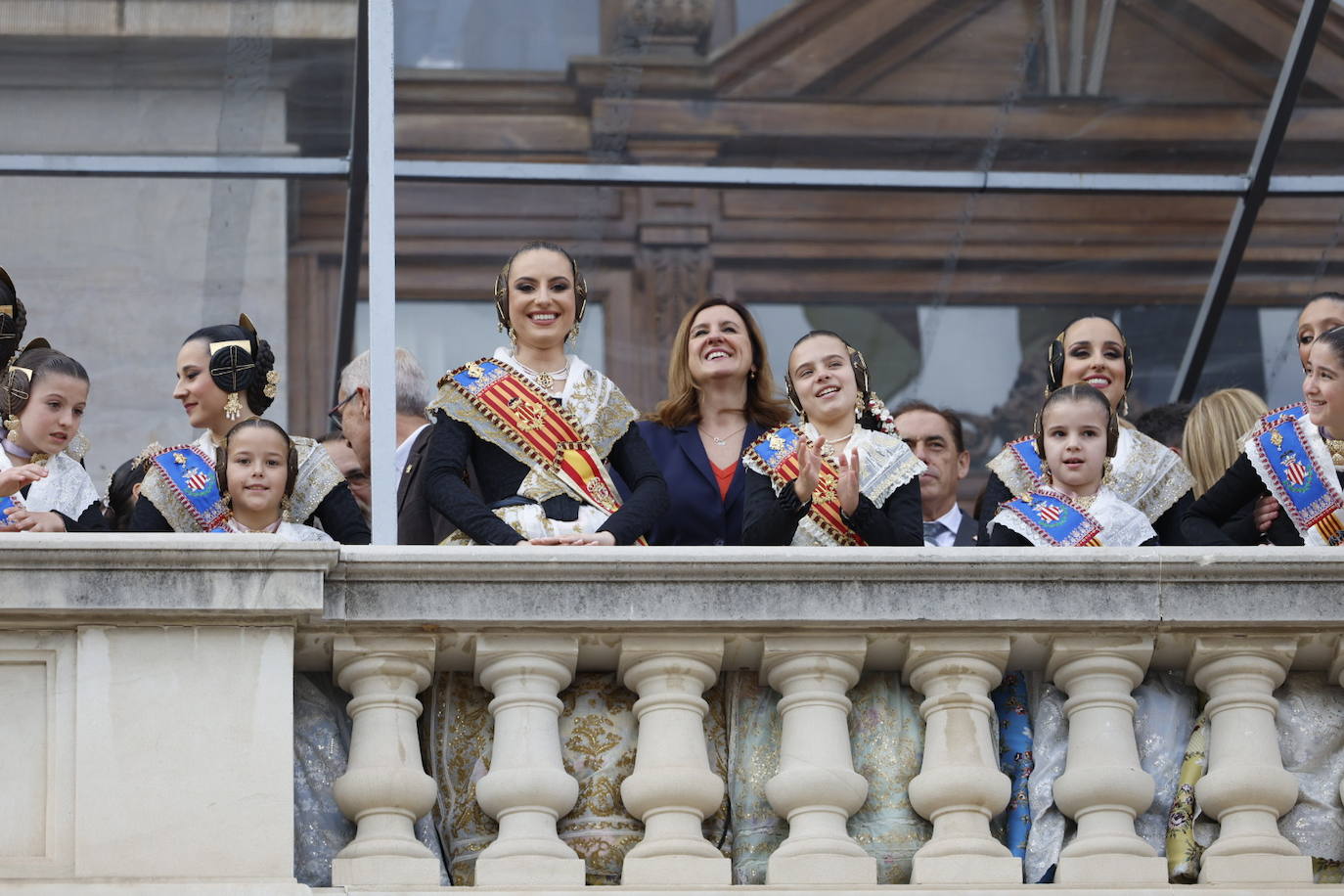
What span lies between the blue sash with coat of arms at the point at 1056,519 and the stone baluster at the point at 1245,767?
86 cm

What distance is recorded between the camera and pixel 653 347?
420 inches

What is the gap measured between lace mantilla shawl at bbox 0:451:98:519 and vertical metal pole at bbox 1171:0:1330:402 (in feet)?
16.9

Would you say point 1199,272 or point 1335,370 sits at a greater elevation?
point 1199,272

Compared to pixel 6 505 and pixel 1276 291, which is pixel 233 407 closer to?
pixel 6 505

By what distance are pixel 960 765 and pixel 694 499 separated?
5.23 feet

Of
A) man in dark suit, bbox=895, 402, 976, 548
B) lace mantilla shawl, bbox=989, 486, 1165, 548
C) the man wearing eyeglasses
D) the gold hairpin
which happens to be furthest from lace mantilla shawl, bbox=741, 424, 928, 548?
the man wearing eyeglasses

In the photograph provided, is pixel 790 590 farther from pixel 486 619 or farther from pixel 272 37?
pixel 272 37

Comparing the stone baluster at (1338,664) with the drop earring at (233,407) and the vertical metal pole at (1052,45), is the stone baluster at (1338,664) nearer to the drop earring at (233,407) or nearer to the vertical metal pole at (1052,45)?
→ the drop earring at (233,407)

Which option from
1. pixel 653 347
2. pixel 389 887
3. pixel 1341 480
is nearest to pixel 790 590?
pixel 389 887

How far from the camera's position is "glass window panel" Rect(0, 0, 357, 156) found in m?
10.3

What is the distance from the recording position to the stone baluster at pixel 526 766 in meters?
5.92

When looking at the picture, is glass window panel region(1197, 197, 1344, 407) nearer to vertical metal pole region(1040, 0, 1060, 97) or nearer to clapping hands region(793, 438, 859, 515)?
vertical metal pole region(1040, 0, 1060, 97)

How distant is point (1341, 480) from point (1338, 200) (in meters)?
4.38

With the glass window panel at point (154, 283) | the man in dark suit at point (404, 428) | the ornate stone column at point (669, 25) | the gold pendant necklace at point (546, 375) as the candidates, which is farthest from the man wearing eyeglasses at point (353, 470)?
the ornate stone column at point (669, 25)
